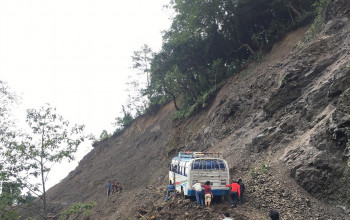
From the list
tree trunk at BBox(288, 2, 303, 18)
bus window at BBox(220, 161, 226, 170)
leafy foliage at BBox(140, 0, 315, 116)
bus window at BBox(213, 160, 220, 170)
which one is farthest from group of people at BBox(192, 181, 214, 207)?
tree trunk at BBox(288, 2, 303, 18)

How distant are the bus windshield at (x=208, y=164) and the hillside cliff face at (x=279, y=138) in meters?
1.55

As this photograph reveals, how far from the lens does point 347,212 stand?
880cm

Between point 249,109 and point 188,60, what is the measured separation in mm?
10872

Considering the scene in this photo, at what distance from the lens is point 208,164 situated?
39.7ft

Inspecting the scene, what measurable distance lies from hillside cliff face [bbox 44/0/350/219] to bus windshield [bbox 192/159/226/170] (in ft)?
5.08

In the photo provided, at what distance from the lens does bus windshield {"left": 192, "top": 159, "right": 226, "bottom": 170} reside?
39.4 ft

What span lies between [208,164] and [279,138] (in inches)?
175

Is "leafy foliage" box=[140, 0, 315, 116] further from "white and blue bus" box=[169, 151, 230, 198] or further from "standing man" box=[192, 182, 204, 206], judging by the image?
"standing man" box=[192, 182, 204, 206]

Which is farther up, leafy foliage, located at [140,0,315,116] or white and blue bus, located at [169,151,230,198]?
A: leafy foliage, located at [140,0,315,116]

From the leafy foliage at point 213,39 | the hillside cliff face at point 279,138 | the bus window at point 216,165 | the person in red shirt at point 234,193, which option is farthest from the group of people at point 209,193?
the leafy foliage at point 213,39

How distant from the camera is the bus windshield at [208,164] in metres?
12.0

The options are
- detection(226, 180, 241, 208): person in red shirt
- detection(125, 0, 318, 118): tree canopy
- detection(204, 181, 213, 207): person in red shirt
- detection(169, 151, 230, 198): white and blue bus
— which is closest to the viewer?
detection(226, 180, 241, 208): person in red shirt

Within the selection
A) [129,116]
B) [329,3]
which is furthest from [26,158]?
[129,116]

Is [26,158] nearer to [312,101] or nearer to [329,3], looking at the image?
[312,101]
